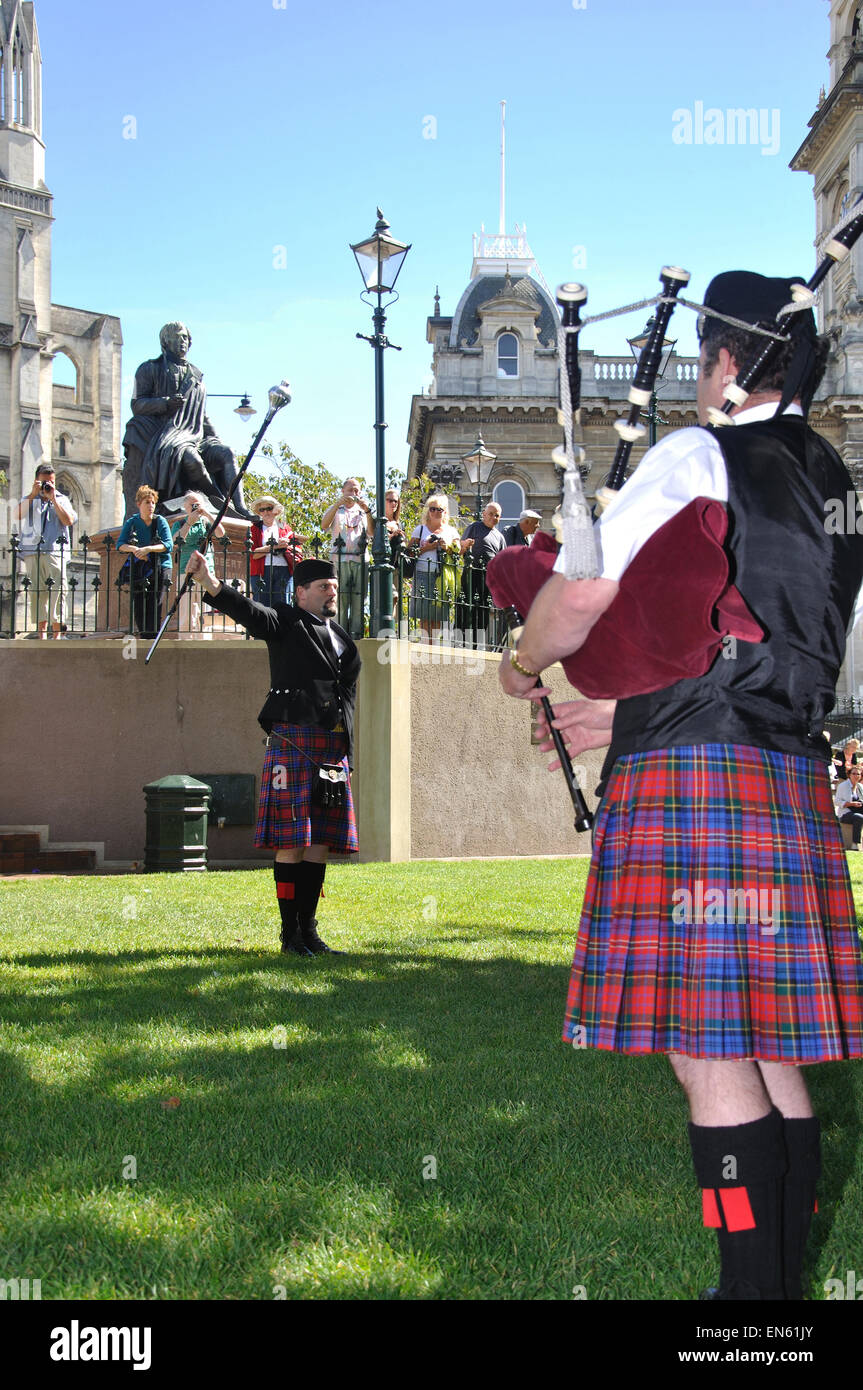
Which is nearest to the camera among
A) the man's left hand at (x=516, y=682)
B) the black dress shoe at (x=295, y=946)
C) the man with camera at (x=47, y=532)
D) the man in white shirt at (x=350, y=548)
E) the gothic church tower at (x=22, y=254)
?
the man's left hand at (x=516, y=682)

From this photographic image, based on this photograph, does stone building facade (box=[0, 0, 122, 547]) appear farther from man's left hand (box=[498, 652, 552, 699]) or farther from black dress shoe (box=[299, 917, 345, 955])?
man's left hand (box=[498, 652, 552, 699])

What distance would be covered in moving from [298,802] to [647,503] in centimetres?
518

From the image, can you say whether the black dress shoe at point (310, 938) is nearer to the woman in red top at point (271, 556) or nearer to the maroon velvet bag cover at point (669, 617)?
the maroon velvet bag cover at point (669, 617)

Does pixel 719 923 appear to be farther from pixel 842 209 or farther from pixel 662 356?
pixel 842 209

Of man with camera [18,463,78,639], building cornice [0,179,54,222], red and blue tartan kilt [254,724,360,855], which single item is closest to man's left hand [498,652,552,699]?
red and blue tartan kilt [254,724,360,855]

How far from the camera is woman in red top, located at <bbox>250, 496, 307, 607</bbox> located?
1335 centimetres

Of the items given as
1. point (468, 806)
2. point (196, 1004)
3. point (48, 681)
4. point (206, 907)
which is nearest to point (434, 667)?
point (468, 806)

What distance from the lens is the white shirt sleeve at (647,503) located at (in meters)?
2.24

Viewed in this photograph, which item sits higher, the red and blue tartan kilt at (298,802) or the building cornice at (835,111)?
the building cornice at (835,111)

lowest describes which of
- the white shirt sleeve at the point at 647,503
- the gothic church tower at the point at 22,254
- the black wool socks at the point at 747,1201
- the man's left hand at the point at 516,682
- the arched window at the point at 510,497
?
the black wool socks at the point at 747,1201

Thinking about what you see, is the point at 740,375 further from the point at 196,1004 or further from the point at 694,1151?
the point at 196,1004

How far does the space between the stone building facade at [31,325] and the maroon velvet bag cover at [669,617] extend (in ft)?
185

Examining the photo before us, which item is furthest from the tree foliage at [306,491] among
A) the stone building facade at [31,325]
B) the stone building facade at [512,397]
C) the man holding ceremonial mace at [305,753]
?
the man holding ceremonial mace at [305,753]

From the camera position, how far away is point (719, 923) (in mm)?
2297
